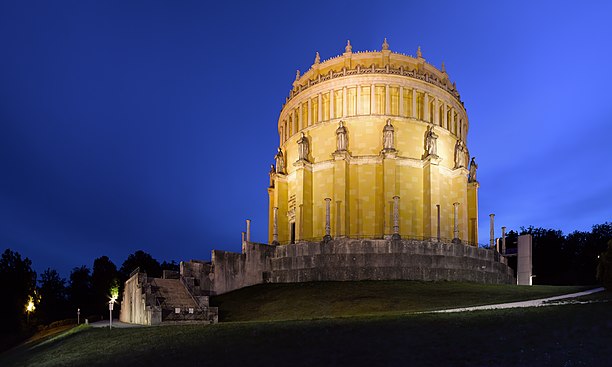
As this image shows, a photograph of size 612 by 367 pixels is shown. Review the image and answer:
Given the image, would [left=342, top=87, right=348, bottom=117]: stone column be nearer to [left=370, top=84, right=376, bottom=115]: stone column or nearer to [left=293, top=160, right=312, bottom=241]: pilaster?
[left=370, top=84, right=376, bottom=115]: stone column

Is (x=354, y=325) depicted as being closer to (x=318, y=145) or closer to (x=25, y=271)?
(x=318, y=145)

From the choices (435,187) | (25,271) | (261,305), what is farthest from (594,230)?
(25,271)

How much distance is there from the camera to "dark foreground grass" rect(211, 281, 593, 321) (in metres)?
29.0

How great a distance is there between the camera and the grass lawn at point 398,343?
46.4 feet

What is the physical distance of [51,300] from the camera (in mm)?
89562

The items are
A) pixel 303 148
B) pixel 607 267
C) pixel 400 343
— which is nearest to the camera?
pixel 400 343

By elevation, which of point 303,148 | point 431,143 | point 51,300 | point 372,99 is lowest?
point 51,300

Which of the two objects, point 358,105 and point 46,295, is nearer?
point 358,105

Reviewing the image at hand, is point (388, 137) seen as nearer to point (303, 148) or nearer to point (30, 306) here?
point (303, 148)

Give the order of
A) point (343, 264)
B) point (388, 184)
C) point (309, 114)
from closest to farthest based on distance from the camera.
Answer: point (343, 264) < point (388, 184) < point (309, 114)

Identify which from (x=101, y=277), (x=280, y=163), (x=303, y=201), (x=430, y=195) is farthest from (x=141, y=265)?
(x=430, y=195)

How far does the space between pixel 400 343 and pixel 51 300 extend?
284 feet

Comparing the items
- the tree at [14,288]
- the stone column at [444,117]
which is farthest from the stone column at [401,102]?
the tree at [14,288]

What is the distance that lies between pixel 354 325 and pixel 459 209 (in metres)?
36.2
